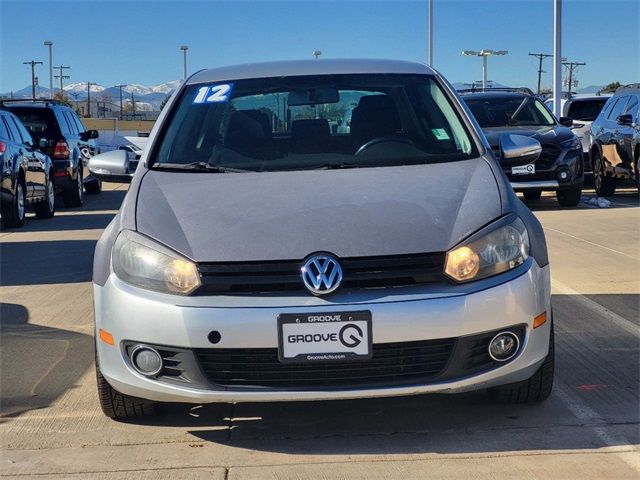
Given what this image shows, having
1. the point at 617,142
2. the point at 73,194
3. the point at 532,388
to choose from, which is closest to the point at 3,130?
the point at 73,194

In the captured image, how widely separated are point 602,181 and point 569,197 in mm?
1825

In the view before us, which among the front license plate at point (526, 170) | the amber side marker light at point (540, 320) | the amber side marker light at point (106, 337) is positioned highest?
the amber side marker light at point (540, 320)

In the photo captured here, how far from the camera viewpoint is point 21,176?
1368 cm

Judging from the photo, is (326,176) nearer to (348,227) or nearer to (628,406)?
(348,227)

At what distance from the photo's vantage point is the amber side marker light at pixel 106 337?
4102 millimetres

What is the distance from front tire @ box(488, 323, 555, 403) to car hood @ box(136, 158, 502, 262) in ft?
2.43

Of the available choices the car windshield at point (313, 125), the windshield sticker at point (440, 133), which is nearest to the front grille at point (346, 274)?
the car windshield at point (313, 125)

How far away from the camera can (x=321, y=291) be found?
3857 mm

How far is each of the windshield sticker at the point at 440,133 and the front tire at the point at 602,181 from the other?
36.7 ft

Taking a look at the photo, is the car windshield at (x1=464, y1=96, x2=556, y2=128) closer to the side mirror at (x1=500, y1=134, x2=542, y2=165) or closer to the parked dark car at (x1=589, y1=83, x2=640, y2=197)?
the parked dark car at (x1=589, y1=83, x2=640, y2=197)

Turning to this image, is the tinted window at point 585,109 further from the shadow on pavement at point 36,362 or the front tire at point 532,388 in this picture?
the front tire at point 532,388

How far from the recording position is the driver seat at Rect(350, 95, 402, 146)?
16.9 ft

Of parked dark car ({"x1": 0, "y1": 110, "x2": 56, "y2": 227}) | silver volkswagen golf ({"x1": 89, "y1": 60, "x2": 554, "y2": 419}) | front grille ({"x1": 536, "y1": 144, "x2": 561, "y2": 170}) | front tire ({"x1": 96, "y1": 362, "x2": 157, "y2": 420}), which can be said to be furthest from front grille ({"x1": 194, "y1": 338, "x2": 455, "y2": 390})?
front grille ({"x1": 536, "y1": 144, "x2": 561, "y2": 170})

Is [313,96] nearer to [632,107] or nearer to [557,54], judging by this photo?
[632,107]
